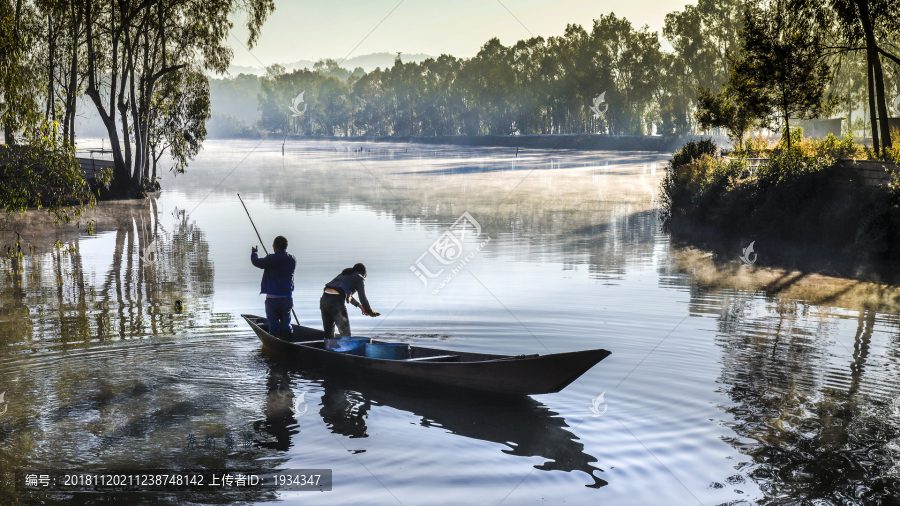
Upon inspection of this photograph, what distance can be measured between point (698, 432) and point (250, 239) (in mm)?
20983

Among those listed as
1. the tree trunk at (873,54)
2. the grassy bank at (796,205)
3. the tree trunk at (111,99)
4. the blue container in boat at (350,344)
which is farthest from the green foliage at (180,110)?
the blue container in boat at (350,344)

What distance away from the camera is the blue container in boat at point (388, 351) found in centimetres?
1147

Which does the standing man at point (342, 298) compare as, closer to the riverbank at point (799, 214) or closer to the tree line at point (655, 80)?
the riverbank at point (799, 214)

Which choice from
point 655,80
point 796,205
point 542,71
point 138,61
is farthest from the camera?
point 542,71

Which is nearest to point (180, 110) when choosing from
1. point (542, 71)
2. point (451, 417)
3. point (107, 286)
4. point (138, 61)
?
point (138, 61)

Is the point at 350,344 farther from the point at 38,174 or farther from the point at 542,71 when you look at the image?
the point at 542,71

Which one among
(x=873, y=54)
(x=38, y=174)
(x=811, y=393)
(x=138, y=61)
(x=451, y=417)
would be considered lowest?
(x=451, y=417)

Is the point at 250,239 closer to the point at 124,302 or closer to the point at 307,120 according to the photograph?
the point at 124,302

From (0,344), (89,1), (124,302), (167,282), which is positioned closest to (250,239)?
(167,282)

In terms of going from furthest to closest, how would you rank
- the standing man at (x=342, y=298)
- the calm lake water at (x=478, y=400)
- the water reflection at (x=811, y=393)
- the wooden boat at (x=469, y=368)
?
the standing man at (x=342, y=298) < the wooden boat at (x=469, y=368) < the calm lake water at (x=478, y=400) < the water reflection at (x=811, y=393)

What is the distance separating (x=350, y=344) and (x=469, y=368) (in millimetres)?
2527

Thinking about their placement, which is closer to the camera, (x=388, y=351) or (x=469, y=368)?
(x=469, y=368)

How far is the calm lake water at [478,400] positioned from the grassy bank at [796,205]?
1.92 meters

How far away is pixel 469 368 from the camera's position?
1005 cm
